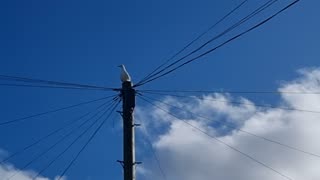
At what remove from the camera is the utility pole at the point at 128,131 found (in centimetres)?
1839

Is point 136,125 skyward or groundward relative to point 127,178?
skyward

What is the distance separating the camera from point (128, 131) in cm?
1897

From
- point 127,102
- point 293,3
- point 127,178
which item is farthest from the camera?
point 127,102

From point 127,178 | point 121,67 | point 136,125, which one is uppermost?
point 121,67

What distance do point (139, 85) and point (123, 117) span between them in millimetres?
1461

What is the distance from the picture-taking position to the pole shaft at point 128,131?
1839 centimetres

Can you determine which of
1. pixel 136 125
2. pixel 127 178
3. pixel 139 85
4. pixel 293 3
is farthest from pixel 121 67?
pixel 293 3

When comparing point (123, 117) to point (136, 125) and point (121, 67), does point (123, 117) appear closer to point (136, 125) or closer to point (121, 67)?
point (136, 125)

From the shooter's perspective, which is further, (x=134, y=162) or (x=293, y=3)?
(x=134, y=162)

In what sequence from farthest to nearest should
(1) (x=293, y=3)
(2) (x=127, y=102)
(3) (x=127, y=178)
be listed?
(2) (x=127, y=102)
(3) (x=127, y=178)
(1) (x=293, y=3)

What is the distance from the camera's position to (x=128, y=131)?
62.2 feet

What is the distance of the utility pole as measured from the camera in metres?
18.4

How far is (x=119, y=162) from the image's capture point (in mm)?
18531

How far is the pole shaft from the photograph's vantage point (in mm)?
18391
